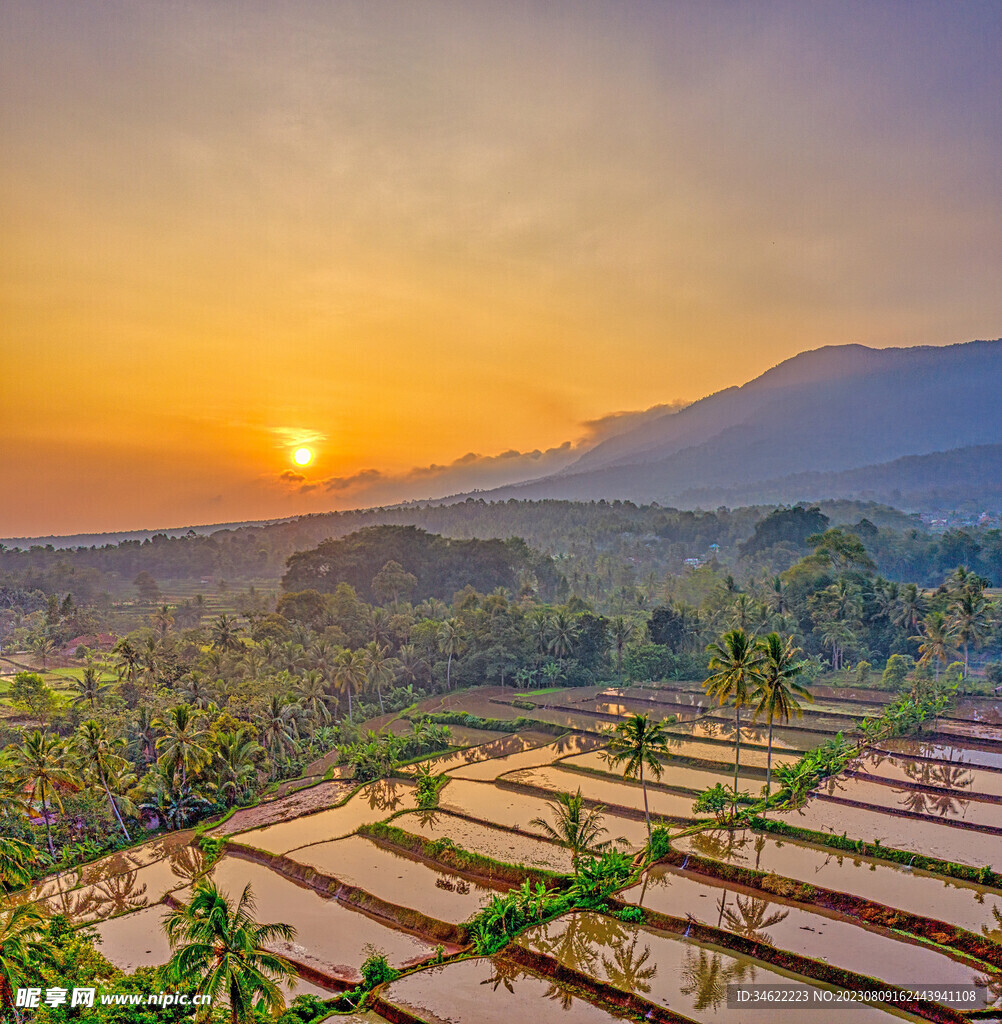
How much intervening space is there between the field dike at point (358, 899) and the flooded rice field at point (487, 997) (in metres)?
1.55

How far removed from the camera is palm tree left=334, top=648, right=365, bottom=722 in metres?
42.4

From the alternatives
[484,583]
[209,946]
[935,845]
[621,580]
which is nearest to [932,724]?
[935,845]

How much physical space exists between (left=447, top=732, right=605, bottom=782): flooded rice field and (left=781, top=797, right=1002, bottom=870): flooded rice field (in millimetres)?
11451

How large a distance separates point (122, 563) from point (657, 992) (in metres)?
124

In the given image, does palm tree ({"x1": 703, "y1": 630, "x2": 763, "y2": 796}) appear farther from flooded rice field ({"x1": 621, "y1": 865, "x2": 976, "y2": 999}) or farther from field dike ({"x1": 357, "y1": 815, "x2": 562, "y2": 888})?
field dike ({"x1": 357, "y1": 815, "x2": 562, "y2": 888})

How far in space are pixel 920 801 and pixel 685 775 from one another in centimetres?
813

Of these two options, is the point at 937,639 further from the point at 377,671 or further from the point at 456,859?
the point at 456,859

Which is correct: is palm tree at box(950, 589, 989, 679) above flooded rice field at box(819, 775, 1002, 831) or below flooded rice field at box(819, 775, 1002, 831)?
above

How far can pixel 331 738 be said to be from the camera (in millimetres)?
37750

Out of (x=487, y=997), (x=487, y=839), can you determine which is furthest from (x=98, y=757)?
(x=487, y=997)

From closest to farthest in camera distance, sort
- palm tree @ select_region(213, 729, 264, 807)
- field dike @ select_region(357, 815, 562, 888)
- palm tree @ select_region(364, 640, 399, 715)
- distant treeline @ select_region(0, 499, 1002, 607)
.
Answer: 1. field dike @ select_region(357, 815, 562, 888)
2. palm tree @ select_region(213, 729, 264, 807)
3. palm tree @ select_region(364, 640, 399, 715)
4. distant treeline @ select_region(0, 499, 1002, 607)

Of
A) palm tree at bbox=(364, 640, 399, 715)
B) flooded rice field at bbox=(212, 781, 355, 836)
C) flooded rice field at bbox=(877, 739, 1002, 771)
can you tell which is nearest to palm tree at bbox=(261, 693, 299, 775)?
flooded rice field at bbox=(212, 781, 355, 836)

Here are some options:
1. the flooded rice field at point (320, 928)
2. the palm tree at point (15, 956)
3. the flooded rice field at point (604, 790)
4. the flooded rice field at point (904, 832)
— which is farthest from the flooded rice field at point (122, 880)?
the flooded rice field at point (904, 832)

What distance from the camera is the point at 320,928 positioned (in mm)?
18906
